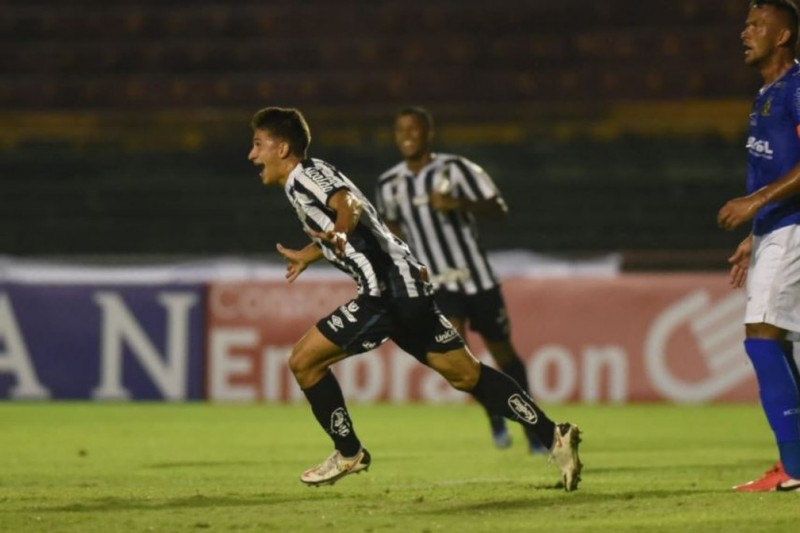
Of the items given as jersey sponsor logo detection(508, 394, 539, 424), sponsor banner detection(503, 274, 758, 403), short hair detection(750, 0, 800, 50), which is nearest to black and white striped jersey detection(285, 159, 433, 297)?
jersey sponsor logo detection(508, 394, 539, 424)

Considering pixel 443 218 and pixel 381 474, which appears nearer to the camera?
pixel 381 474

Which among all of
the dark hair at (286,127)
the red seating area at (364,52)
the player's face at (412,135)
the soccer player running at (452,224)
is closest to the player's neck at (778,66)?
the dark hair at (286,127)

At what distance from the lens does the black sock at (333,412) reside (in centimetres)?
621

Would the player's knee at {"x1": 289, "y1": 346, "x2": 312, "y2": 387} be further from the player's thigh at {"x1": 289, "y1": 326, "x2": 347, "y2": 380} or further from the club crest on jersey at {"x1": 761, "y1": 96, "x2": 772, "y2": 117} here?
Result: the club crest on jersey at {"x1": 761, "y1": 96, "x2": 772, "y2": 117}

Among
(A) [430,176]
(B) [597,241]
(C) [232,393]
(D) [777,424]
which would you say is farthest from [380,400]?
(D) [777,424]

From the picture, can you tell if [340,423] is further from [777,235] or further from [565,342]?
[565,342]

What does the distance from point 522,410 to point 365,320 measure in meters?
0.74

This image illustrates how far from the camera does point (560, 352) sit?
12.9 metres

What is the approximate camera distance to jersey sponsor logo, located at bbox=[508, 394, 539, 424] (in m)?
6.14

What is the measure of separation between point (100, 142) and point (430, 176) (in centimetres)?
736

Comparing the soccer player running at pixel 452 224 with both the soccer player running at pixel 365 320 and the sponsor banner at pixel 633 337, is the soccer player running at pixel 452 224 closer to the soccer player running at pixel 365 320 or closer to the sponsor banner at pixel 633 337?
the soccer player running at pixel 365 320

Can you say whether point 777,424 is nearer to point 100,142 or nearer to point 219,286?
point 219,286

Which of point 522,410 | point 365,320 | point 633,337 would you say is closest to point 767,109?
point 522,410

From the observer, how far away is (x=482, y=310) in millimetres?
8906
